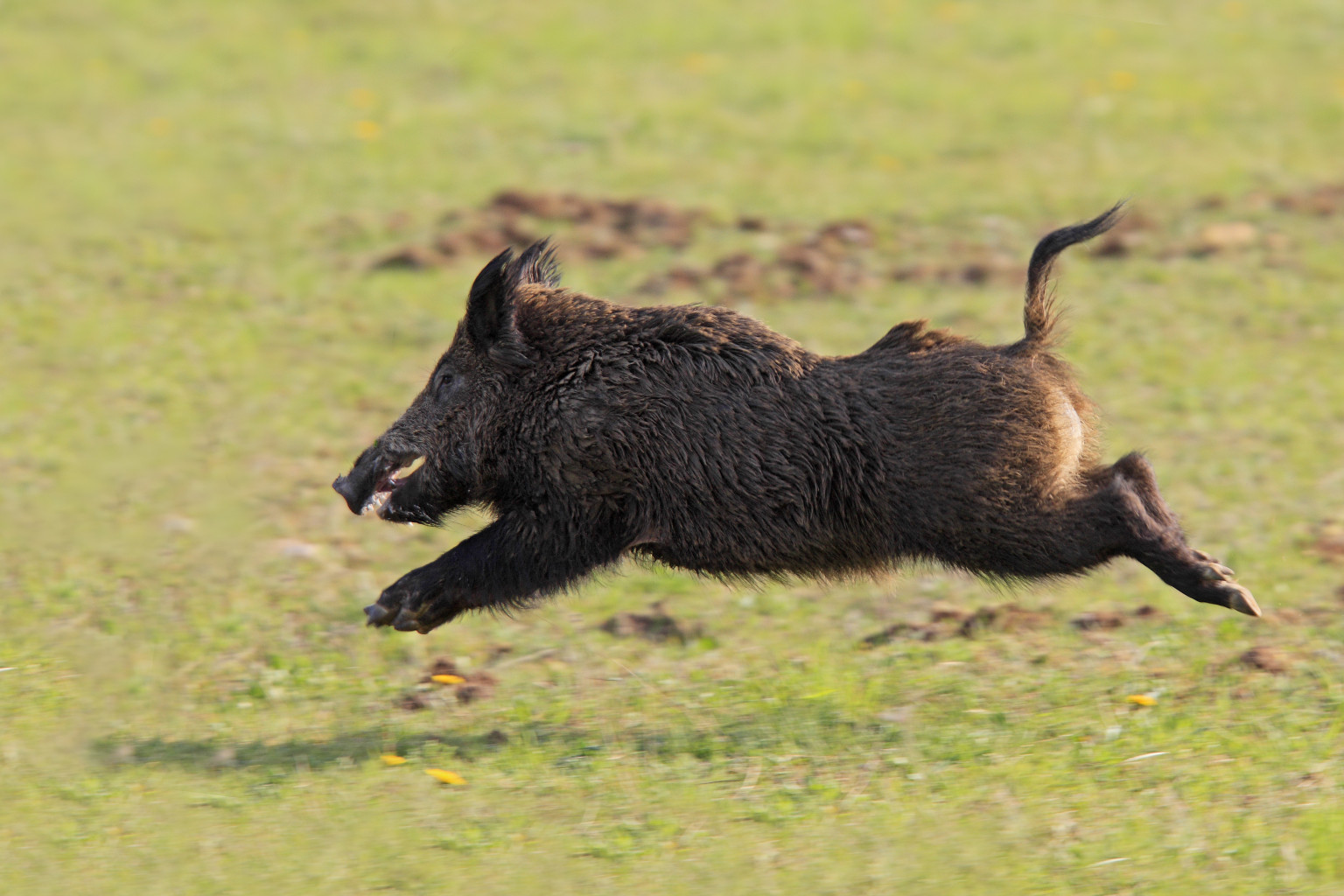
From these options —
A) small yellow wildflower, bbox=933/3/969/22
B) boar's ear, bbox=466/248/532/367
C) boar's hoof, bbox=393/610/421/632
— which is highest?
small yellow wildflower, bbox=933/3/969/22

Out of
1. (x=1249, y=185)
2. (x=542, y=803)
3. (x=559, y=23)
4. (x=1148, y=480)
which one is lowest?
(x=542, y=803)

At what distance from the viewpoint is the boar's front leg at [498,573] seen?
5281mm

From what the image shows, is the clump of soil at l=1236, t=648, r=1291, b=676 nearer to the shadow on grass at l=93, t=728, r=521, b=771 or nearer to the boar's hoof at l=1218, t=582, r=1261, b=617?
the boar's hoof at l=1218, t=582, r=1261, b=617

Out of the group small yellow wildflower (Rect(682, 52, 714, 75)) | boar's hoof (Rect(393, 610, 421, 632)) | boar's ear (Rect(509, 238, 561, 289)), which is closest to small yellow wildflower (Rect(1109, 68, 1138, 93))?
small yellow wildflower (Rect(682, 52, 714, 75))

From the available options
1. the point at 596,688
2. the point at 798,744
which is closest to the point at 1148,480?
the point at 798,744

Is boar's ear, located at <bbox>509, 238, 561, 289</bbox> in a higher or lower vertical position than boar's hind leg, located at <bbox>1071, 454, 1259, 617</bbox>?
higher

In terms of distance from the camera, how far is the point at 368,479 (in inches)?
224

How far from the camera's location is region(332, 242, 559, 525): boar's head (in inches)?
219

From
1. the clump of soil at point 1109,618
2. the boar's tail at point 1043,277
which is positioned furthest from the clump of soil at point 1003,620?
the boar's tail at point 1043,277

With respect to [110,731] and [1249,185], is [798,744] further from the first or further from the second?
→ [1249,185]

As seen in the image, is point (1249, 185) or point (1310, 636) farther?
point (1249, 185)

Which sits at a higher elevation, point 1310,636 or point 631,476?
point 631,476

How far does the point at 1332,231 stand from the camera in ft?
35.0

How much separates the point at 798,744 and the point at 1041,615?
1.66 metres
